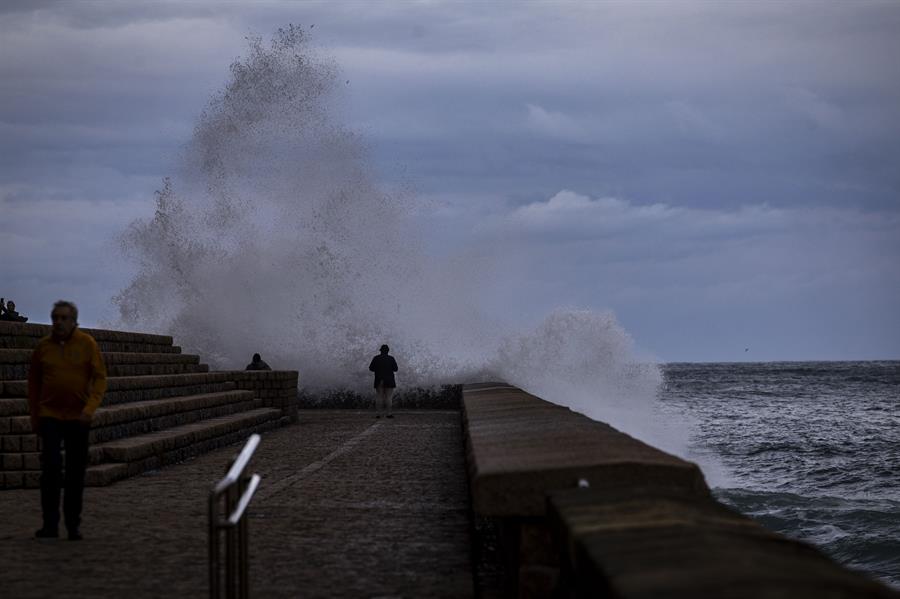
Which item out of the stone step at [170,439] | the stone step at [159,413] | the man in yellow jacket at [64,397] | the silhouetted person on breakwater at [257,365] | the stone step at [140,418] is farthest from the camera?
the silhouetted person on breakwater at [257,365]

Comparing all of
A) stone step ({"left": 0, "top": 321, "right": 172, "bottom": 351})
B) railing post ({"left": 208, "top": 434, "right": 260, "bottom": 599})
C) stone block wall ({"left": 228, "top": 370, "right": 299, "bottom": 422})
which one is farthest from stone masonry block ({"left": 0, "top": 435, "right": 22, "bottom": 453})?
stone block wall ({"left": 228, "top": 370, "right": 299, "bottom": 422})

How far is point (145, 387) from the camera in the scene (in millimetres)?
15219

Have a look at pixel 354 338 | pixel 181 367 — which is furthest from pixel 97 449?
pixel 354 338

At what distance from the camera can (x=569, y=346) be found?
116 ft

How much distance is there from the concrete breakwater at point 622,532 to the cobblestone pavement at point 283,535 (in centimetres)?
62

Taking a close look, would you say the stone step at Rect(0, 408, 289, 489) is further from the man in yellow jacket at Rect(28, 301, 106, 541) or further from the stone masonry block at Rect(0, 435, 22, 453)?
the man in yellow jacket at Rect(28, 301, 106, 541)

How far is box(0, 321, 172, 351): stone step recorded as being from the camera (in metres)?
13.0

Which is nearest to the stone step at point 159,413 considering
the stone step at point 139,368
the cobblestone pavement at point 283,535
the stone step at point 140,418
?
the stone step at point 140,418

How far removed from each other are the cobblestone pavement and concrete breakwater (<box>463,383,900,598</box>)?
62cm

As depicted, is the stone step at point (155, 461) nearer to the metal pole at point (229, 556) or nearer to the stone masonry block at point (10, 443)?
the stone masonry block at point (10, 443)

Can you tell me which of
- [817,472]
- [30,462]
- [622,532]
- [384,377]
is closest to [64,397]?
[30,462]

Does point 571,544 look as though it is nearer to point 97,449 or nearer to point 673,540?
point 673,540

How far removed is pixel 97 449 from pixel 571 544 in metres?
8.41

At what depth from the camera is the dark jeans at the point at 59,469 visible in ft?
25.4
